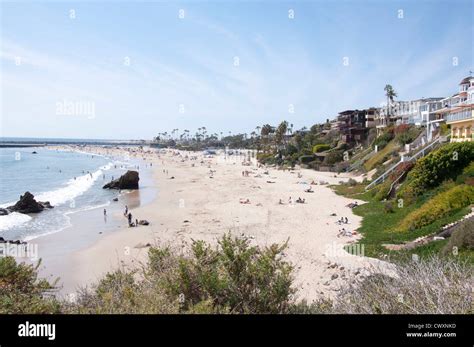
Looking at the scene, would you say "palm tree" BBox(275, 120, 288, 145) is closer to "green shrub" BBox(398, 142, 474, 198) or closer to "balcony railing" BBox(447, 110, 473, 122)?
"balcony railing" BBox(447, 110, 473, 122)

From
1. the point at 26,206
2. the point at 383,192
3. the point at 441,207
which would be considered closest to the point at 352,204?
the point at 383,192

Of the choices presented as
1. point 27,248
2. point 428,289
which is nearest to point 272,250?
point 428,289

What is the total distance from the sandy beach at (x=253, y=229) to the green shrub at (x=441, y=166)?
4.31 meters

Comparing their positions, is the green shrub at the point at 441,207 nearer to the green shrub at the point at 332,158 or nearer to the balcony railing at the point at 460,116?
the balcony railing at the point at 460,116

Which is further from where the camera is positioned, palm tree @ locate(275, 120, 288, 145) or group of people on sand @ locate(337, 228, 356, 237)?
palm tree @ locate(275, 120, 288, 145)

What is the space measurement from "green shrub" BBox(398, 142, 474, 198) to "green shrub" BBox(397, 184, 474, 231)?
3.60 metres

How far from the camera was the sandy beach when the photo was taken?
14.3m

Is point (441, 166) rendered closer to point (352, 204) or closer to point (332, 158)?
point (352, 204)

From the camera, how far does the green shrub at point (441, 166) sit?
2083 centimetres

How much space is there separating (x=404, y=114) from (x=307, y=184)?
36.7 metres

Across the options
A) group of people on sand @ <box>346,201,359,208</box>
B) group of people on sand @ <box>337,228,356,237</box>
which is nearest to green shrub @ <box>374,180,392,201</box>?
group of people on sand @ <box>346,201,359,208</box>

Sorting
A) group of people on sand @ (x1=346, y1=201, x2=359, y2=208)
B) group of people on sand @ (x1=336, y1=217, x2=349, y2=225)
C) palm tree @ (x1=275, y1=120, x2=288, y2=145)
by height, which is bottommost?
group of people on sand @ (x1=336, y1=217, x2=349, y2=225)

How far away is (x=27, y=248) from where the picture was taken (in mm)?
18953
